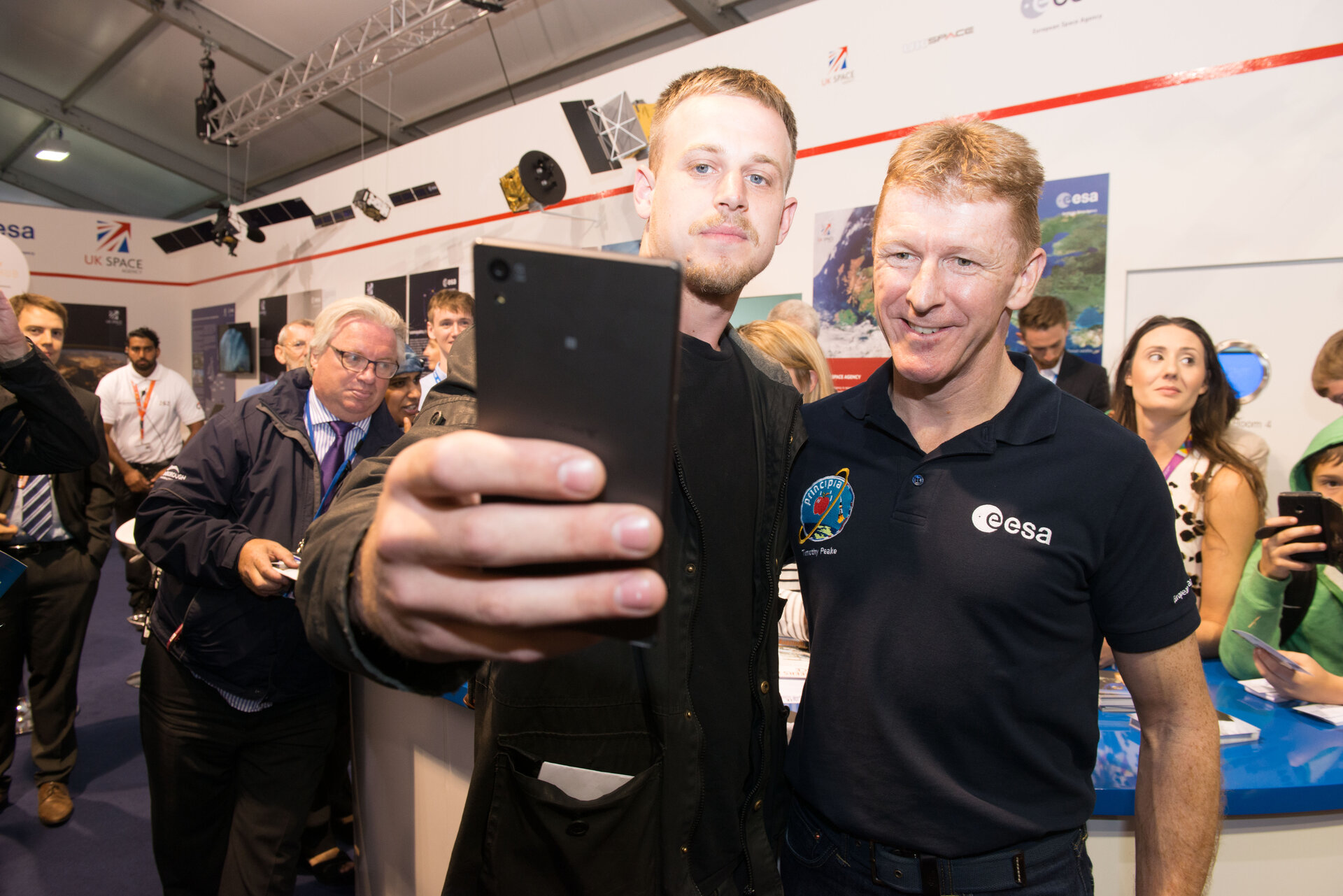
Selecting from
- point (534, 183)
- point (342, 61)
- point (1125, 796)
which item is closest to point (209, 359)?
point (342, 61)

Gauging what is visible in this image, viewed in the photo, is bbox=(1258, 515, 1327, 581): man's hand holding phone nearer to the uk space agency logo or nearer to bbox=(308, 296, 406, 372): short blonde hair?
the uk space agency logo

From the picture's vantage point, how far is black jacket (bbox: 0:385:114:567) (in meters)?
3.07

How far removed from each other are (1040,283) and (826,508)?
2.82 m

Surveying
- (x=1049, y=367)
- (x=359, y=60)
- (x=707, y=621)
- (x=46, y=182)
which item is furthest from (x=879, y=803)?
(x=46, y=182)

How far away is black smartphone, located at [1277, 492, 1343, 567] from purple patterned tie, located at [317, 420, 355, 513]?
101 inches

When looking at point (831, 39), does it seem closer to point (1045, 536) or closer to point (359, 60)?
point (1045, 536)

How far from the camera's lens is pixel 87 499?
131 inches

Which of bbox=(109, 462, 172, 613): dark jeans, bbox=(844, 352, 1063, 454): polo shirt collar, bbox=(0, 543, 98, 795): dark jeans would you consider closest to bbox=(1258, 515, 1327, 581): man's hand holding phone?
bbox=(844, 352, 1063, 454): polo shirt collar

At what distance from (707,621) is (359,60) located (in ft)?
23.6

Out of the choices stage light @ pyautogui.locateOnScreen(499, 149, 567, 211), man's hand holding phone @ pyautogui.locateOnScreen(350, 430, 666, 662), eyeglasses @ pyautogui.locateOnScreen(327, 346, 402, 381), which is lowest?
man's hand holding phone @ pyautogui.locateOnScreen(350, 430, 666, 662)

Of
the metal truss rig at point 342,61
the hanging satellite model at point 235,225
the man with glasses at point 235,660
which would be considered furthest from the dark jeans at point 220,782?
the hanging satellite model at point 235,225

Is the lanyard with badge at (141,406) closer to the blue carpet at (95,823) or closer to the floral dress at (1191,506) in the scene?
the blue carpet at (95,823)

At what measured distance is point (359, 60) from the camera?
6.45 metres

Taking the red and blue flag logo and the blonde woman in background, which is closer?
the blonde woman in background
